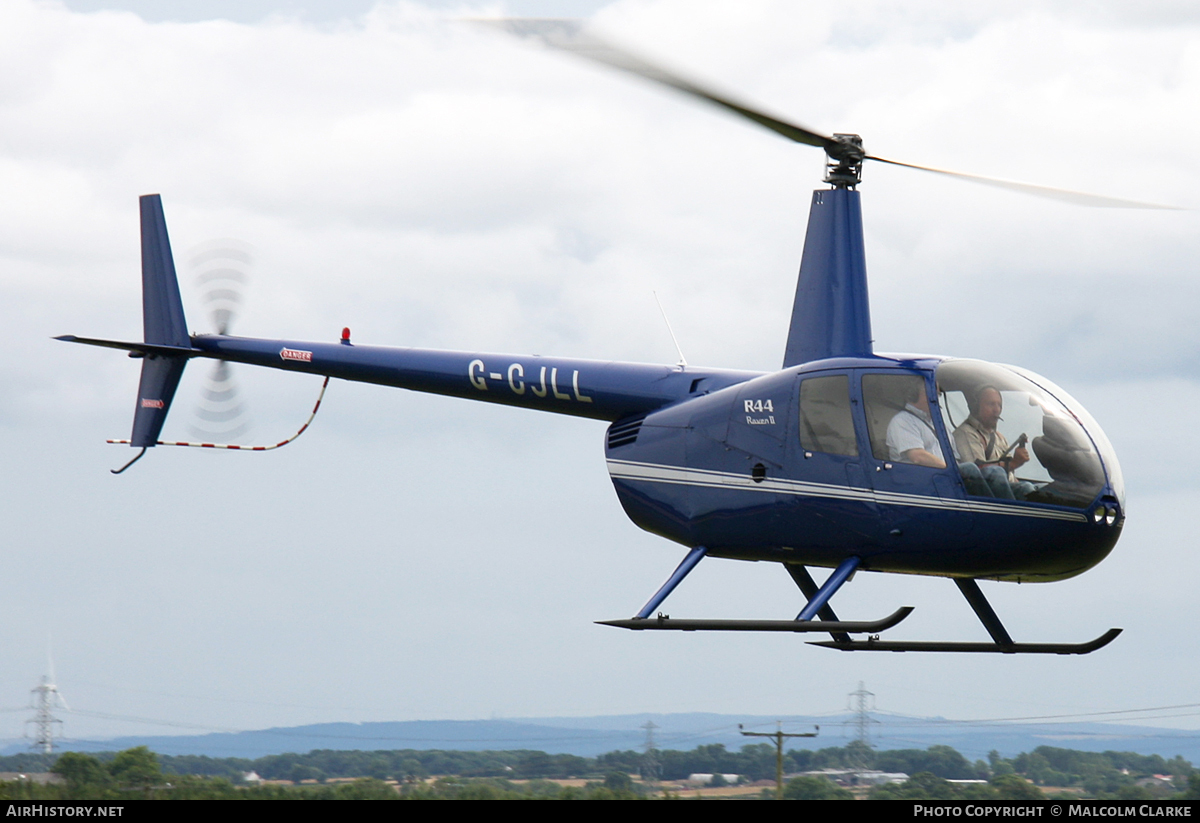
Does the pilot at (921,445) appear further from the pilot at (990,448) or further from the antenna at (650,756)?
the antenna at (650,756)

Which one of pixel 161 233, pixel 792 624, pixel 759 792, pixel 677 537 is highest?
pixel 161 233

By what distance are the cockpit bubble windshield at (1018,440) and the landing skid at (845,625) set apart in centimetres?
155

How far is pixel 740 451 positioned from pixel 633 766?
32.2 m

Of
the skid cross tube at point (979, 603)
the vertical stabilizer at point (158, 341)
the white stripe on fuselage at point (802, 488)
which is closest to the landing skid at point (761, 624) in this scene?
the white stripe on fuselage at point (802, 488)

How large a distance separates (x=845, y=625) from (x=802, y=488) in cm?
145

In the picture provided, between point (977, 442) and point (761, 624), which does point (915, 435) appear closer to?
point (977, 442)

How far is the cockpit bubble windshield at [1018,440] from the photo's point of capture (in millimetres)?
12594

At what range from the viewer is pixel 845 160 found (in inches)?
610

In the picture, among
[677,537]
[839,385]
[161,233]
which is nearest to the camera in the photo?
[839,385]

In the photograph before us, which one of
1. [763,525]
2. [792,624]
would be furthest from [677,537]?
[792,624]

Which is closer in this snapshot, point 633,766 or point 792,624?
point 792,624

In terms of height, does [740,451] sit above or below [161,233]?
below

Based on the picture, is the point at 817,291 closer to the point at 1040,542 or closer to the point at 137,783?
the point at 1040,542

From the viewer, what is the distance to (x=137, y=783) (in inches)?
1252
